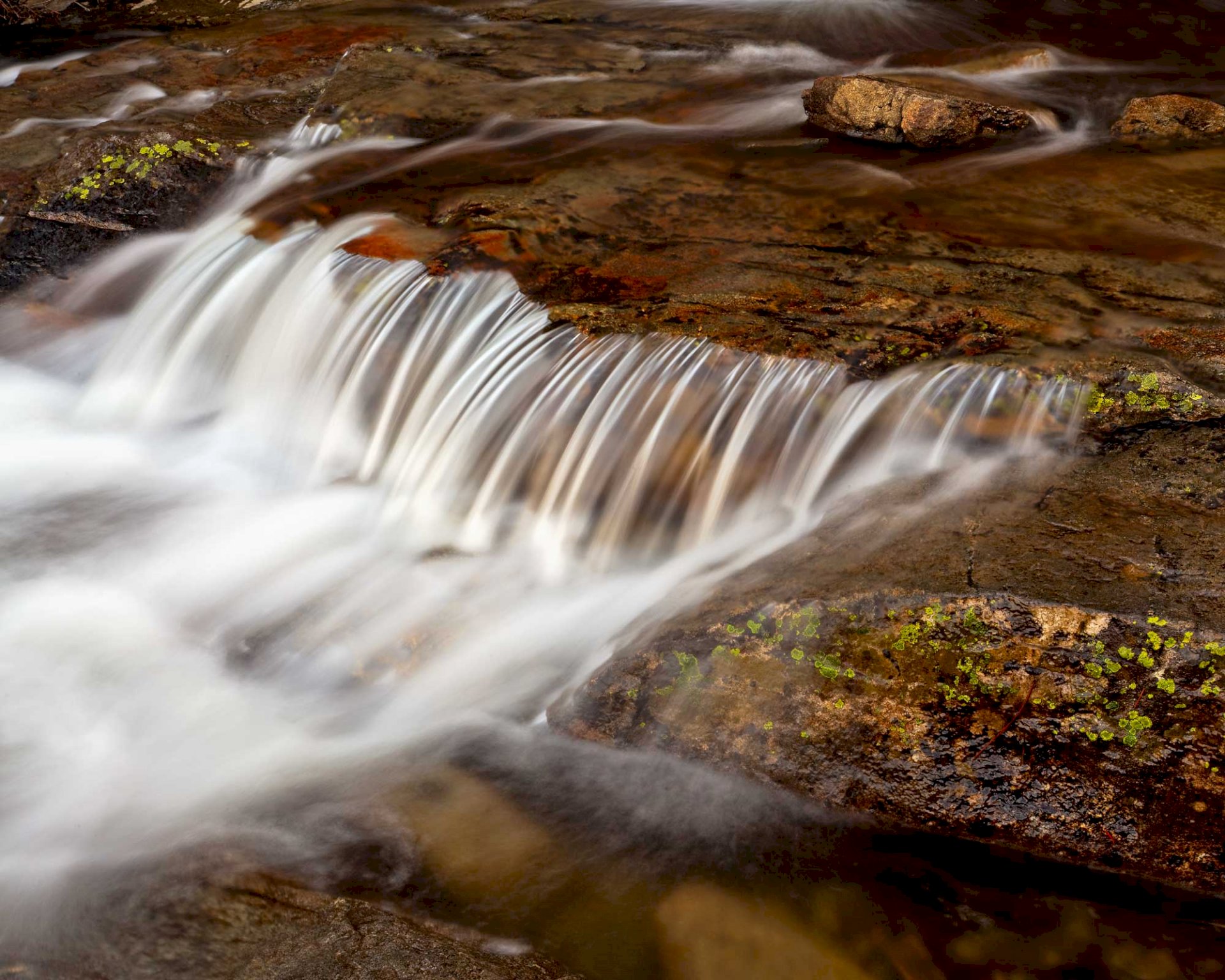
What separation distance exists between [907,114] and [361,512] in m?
4.77

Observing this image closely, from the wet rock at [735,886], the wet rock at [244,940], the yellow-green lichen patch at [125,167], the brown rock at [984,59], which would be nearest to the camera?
the wet rock at [244,940]

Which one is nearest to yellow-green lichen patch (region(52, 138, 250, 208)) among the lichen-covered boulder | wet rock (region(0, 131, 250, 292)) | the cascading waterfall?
wet rock (region(0, 131, 250, 292))

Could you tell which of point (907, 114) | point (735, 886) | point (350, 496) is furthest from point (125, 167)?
point (735, 886)

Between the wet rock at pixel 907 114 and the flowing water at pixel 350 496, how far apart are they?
1.12ft

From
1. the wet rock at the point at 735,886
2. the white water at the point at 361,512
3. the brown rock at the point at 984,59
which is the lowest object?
the wet rock at the point at 735,886

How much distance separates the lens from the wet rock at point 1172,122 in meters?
7.72

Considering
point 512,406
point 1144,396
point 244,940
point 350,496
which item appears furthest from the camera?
point 350,496

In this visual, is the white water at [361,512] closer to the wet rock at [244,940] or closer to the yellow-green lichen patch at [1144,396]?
the yellow-green lichen patch at [1144,396]

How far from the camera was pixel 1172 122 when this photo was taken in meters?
7.80

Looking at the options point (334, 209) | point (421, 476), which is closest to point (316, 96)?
point (334, 209)

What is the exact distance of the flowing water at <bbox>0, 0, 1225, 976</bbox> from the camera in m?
4.36

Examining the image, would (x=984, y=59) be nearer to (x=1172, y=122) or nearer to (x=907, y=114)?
(x=1172, y=122)

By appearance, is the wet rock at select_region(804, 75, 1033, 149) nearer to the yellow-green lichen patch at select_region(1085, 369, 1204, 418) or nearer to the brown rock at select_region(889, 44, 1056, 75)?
the brown rock at select_region(889, 44, 1056, 75)

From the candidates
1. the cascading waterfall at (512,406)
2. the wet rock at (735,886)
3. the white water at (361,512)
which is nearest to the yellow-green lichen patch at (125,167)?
the cascading waterfall at (512,406)
